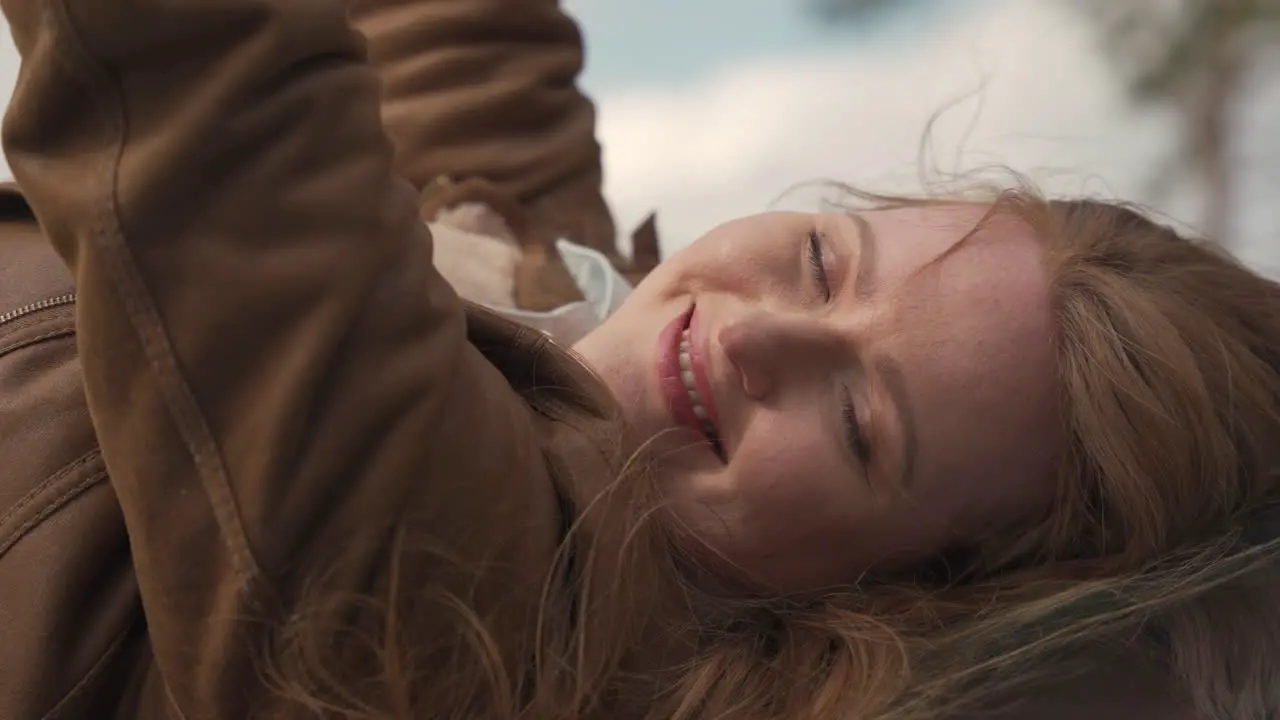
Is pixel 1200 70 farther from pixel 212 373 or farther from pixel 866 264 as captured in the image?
pixel 212 373

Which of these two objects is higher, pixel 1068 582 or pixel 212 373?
pixel 212 373

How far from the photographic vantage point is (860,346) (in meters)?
0.58

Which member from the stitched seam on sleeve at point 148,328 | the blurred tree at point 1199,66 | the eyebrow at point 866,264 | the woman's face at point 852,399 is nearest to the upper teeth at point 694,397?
the woman's face at point 852,399

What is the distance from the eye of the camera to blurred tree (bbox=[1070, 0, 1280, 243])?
1164mm

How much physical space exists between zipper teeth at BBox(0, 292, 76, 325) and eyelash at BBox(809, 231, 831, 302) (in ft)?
1.28

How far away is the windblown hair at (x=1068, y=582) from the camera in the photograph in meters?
0.52

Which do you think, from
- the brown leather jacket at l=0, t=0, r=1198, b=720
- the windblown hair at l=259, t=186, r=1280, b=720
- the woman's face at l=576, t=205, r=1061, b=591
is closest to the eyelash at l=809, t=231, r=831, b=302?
the woman's face at l=576, t=205, r=1061, b=591

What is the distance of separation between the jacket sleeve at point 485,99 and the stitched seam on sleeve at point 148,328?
53 centimetres

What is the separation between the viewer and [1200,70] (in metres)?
1.18

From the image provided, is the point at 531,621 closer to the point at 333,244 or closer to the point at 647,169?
the point at 333,244

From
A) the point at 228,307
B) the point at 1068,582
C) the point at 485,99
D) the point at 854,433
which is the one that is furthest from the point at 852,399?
the point at 485,99

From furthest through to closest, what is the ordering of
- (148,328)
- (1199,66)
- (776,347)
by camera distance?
1. (1199,66)
2. (776,347)
3. (148,328)

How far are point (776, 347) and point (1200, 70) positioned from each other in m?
0.88

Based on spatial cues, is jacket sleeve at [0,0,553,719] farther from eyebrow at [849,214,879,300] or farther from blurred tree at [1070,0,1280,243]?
blurred tree at [1070,0,1280,243]
